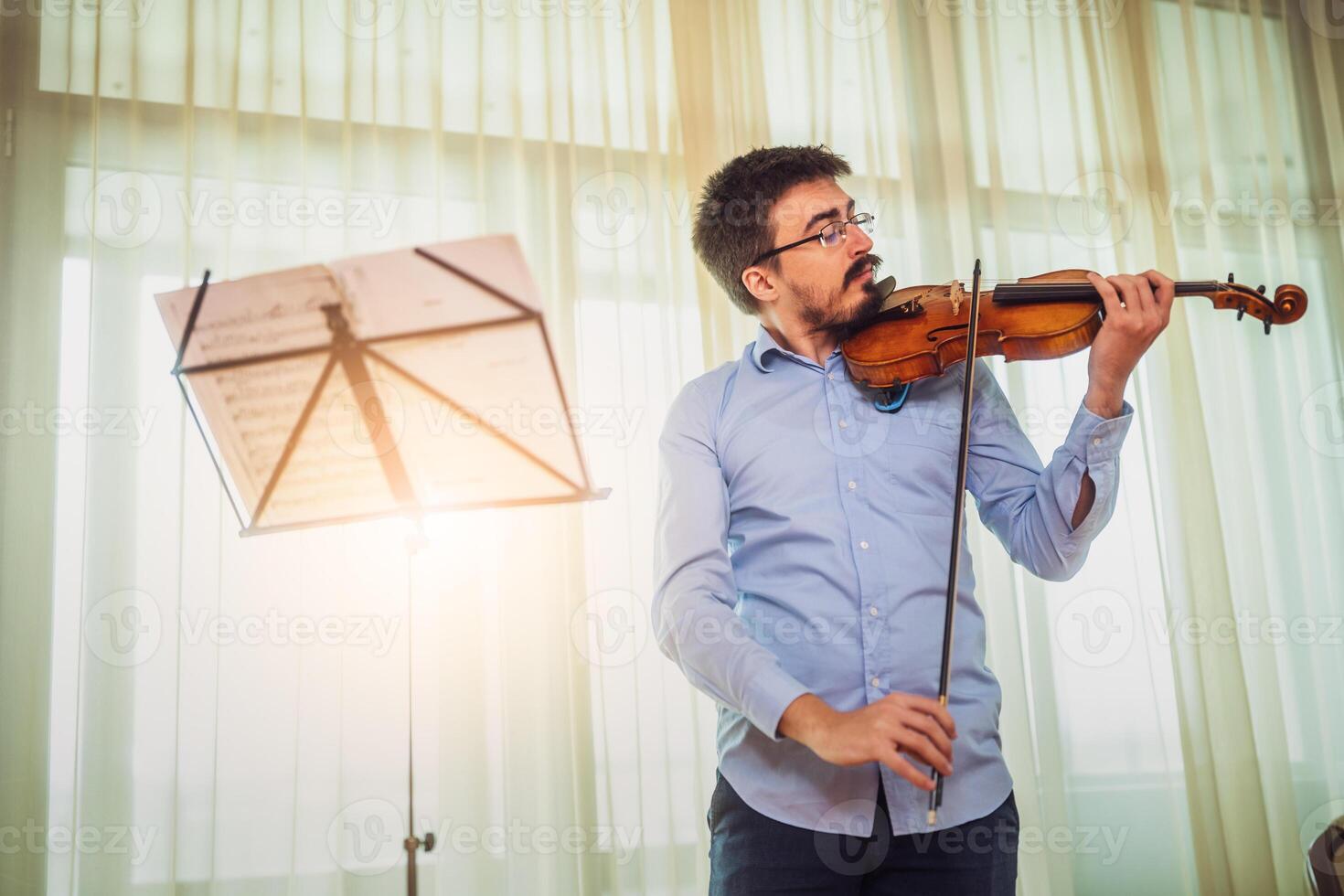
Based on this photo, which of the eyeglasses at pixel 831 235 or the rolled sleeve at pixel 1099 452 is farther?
the eyeglasses at pixel 831 235

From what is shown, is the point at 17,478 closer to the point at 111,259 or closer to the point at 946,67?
the point at 111,259

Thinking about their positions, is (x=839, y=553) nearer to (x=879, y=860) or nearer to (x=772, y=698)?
(x=772, y=698)

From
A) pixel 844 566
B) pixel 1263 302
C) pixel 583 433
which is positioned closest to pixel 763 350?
pixel 844 566

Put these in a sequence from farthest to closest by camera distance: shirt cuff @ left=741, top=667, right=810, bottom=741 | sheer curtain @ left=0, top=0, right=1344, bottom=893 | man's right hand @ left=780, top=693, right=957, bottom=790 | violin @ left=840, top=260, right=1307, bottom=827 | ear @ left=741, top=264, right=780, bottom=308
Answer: sheer curtain @ left=0, top=0, right=1344, bottom=893 < ear @ left=741, top=264, right=780, bottom=308 < violin @ left=840, top=260, right=1307, bottom=827 < shirt cuff @ left=741, top=667, right=810, bottom=741 < man's right hand @ left=780, top=693, right=957, bottom=790

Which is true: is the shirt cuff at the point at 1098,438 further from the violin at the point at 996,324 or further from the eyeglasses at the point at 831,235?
the eyeglasses at the point at 831,235

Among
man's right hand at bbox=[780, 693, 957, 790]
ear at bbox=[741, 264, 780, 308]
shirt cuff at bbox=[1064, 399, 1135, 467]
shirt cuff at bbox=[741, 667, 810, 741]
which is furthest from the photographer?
ear at bbox=[741, 264, 780, 308]

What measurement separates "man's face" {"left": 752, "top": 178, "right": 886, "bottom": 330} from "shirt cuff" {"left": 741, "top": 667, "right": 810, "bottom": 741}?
0.57 m

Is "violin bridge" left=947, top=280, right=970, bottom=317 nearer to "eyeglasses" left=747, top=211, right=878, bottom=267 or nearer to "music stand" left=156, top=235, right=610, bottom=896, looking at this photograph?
"eyeglasses" left=747, top=211, right=878, bottom=267

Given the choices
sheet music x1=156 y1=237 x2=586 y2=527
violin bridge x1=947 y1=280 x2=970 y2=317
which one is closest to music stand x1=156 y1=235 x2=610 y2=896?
sheet music x1=156 y1=237 x2=586 y2=527

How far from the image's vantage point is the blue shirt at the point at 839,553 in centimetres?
117

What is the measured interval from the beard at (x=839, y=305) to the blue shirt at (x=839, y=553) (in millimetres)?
65

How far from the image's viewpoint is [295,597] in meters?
2.08

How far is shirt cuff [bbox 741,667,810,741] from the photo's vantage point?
3.52ft

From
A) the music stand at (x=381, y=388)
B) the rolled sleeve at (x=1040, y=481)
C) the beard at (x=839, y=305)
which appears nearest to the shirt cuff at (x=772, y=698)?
the music stand at (x=381, y=388)
